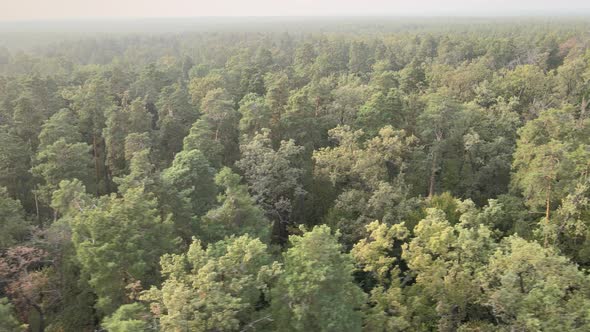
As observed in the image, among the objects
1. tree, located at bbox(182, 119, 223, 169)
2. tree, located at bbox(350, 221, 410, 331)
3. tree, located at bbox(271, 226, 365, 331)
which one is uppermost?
tree, located at bbox(182, 119, 223, 169)

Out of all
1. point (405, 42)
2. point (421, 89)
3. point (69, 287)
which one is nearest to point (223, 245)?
point (69, 287)

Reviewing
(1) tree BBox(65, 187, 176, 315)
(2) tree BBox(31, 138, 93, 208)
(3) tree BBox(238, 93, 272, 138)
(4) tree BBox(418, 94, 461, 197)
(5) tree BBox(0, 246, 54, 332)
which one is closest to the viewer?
(1) tree BBox(65, 187, 176, 315)

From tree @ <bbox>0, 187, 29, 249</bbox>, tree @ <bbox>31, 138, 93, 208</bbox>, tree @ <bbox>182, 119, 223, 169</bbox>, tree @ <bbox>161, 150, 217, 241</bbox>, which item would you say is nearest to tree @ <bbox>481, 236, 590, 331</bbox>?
tree @ <bbox>161, 150, 217, 241</bbox>

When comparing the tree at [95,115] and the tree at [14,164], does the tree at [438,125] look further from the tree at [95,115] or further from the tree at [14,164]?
the tree at [14,164]

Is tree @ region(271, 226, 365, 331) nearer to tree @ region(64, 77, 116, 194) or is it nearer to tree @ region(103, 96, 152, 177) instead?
tree @ region(103, 96, 152, 177)

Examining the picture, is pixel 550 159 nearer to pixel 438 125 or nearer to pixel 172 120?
pixel 438 125

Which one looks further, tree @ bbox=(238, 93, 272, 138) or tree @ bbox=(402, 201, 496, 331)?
tree @ bbox=(238, 93, 272, 138)

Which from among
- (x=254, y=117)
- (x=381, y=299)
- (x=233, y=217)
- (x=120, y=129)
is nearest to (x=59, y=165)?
(x=120, y=129)

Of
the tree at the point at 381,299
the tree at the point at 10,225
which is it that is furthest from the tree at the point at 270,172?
the tree at the point at 10,225
